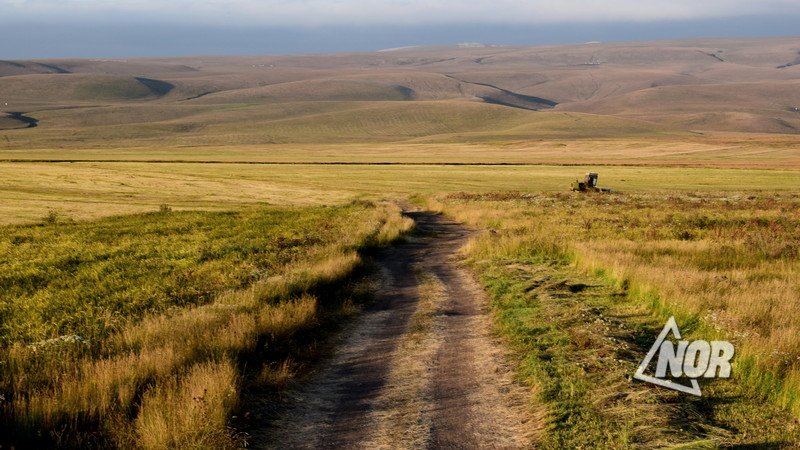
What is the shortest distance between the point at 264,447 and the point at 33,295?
10.9 metres

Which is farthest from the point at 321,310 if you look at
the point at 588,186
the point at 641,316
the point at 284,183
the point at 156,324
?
the point at 284,183

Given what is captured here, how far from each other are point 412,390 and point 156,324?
512 centimetres

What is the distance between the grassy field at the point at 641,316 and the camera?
28.9 feet

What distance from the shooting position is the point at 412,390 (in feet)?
32.8

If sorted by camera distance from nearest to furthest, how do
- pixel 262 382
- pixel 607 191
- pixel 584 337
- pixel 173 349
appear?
pixel 262 382
pixel 173 349
pixel 584 337
pixel 607 191

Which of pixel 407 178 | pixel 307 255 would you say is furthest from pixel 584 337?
pixel 407 178

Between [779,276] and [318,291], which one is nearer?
[318,291]

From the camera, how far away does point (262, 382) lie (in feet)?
32.7

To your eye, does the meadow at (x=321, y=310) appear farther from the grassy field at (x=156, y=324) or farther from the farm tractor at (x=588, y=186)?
the farm tractor at (x=588, y=186)

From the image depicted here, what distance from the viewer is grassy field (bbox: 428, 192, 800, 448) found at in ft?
28.9

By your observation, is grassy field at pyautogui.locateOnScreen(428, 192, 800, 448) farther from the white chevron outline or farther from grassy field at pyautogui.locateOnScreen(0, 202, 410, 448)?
grassy field at pyautogui.locateOnScreen(0, 202, 410, 448)

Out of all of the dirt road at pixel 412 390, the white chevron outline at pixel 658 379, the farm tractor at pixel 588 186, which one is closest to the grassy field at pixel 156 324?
the dirt road at pixel 412 390

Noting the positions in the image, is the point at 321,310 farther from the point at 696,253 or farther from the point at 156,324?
the point at 696,253

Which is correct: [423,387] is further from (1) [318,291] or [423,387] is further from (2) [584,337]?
(1) [318,291]
